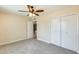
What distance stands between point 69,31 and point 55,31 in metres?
0.83

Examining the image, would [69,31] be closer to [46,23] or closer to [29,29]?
[46,23]

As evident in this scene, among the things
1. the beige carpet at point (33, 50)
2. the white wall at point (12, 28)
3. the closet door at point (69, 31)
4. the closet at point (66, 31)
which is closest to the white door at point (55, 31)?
the closet at point (66, 31)

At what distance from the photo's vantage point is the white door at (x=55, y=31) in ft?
11.8

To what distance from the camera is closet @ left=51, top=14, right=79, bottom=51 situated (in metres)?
2.86

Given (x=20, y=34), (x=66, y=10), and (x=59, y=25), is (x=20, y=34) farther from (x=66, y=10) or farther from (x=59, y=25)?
(x=66, y=10)

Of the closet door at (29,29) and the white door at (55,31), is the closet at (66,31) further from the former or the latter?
the closet door at (29,29)

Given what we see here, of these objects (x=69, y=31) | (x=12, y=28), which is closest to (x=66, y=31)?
(x=69, y=31)

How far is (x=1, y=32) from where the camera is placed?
12.7 feet

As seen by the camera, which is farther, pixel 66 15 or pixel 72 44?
pixel 66 15

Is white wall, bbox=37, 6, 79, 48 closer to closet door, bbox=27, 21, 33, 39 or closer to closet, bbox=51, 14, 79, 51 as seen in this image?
closet, bbox=51, 14, 79, 51

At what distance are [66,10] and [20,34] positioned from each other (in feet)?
10.5

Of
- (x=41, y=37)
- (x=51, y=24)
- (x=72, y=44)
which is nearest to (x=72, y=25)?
(x=72, y=44)
